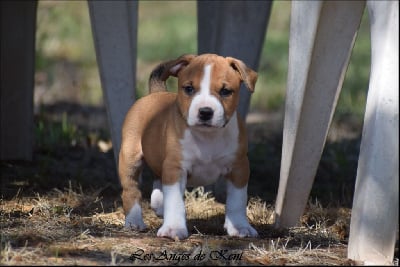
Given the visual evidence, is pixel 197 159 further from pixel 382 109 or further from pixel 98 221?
pixel 382 109

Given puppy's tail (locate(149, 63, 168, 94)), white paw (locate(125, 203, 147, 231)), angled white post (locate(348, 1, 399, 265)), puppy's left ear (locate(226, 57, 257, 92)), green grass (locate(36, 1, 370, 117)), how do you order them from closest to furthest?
1. angled white post (locate(348, 1, 399, 265))
2. puppy's left ear (locate(226, 57, 257, 92))
3. white paw (locate(125, 203, 147, 231))
4. puppy's tail (locate(149, 63, 168, 94))
5. green grass (locate(36, 1, 370, 117))

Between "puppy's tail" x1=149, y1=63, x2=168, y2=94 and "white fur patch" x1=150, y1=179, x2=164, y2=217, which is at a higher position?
"puppy's tail" x1=149, y1=63, x2=168, y2=94

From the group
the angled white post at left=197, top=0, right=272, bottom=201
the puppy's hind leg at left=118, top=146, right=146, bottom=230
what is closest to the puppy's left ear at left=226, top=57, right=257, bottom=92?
the puppy's hind leg at left=118, top=146, right=146, bottom=230

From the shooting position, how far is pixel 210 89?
16.6 feet

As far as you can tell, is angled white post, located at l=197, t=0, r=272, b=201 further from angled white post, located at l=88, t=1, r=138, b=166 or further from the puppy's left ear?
the puppy's left ear

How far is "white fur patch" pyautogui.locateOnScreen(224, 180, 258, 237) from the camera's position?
529 centimetres

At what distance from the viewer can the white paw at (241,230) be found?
17.2ft

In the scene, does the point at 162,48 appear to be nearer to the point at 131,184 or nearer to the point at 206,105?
the point at 131,184

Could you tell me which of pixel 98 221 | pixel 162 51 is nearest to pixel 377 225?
pixel 98 221

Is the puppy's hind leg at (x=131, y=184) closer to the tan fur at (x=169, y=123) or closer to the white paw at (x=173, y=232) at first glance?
the tan fur at (x=169, y=123)

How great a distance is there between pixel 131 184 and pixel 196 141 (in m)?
0.63

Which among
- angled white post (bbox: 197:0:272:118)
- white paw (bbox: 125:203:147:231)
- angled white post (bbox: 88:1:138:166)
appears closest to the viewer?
white paw (bbox: 125:203:147:231)

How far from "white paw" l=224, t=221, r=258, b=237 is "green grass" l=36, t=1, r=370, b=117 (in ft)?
16.6

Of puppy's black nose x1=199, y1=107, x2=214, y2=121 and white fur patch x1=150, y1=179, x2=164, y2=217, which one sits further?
white fur patch x1=150, y1=179, x2=164, y2=217
